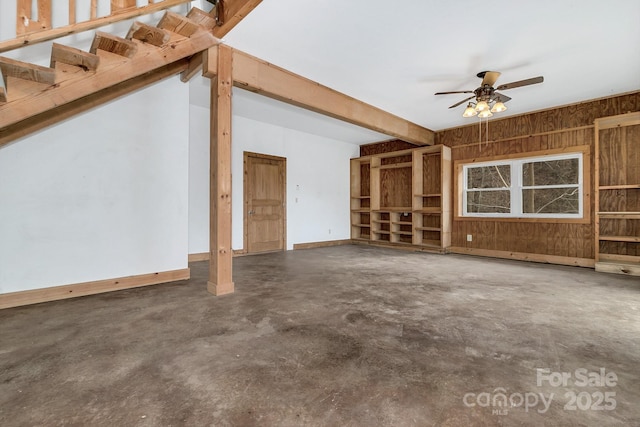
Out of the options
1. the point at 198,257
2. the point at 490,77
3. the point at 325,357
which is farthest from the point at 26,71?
the point at 490,77

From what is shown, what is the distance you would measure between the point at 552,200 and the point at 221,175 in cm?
573

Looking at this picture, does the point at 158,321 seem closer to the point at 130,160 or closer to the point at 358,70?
the point at 130,160

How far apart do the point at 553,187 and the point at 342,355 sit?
544cm

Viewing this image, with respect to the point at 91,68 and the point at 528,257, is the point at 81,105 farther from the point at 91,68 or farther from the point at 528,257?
the point at 528,257

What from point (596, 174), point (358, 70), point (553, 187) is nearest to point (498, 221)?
point (553, 187)

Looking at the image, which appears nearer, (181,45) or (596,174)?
(181,45)

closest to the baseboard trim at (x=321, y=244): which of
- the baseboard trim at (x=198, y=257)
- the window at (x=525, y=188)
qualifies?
the baseboard trim at (x=198, y=257)

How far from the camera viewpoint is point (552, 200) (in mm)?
5168

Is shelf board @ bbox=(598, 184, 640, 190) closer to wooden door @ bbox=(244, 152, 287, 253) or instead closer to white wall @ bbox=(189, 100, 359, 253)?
white wall @ bbox=(189, 100, 359, 253)

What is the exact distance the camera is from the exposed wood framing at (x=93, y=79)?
2148mm

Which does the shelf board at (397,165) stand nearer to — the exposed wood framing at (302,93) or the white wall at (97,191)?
the exposed wood framing at (302,93)

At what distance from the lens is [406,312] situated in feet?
8.71

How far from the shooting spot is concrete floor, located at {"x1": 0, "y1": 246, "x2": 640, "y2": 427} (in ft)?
4.47

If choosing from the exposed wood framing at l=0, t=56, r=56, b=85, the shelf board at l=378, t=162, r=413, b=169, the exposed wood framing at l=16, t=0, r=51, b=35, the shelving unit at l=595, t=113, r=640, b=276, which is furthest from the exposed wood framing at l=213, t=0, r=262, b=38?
the shelving unit at l=595, t=113, r=640, b=276
